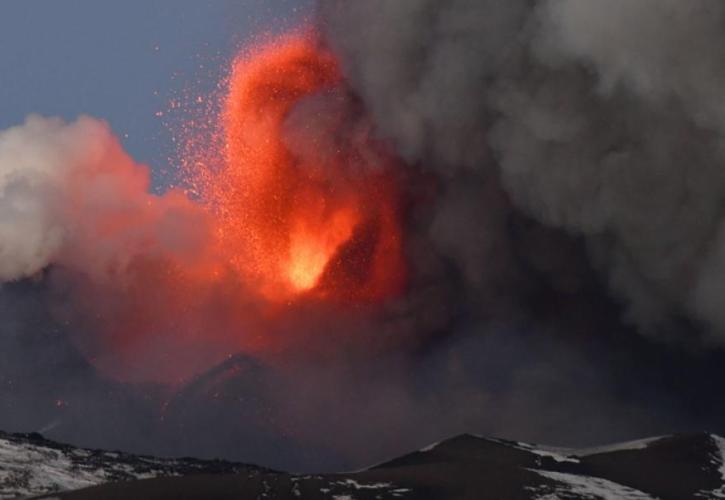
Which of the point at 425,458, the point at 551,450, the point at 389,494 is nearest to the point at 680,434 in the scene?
the point at 551,450

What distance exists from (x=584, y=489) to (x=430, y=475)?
40.0 feet

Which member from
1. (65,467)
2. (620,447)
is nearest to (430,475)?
(65,467)

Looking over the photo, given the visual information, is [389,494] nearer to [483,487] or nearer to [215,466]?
[483,487]

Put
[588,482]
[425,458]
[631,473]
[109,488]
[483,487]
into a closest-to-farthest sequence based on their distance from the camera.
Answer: [109,488] → [483,487] → [588,482] → [631,473] → [425,458]

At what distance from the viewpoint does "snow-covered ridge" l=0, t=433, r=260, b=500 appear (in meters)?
82.4

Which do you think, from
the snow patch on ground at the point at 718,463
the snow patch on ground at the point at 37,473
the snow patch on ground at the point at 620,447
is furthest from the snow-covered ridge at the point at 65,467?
the snow patch on ground at the point at 718,463

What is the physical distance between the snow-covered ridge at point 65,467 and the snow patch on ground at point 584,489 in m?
34.1

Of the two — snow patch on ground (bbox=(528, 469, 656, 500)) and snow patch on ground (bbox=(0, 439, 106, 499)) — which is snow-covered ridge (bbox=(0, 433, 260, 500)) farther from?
snow patch on ground (bbox=(528, 469, 656, 500))

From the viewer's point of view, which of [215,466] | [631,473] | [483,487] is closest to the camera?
[483,487]

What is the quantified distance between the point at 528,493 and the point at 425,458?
27.8 m

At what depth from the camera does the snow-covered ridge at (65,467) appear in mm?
82438

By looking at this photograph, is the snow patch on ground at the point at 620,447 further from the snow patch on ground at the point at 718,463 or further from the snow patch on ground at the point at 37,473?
the snow patch on ground at the point at 37,473

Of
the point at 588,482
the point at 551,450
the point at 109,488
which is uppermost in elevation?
the point at 551,450

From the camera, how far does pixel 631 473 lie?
308 ft
